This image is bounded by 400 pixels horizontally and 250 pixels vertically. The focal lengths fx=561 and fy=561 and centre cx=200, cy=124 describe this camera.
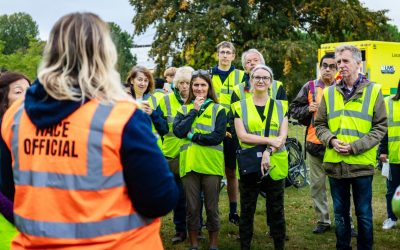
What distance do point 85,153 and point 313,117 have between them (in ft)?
15.7

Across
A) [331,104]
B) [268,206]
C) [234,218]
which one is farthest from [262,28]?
[331,104]

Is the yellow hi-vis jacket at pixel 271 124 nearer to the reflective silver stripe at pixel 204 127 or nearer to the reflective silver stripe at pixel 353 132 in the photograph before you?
the reflective silver stripe at pixel 204 127

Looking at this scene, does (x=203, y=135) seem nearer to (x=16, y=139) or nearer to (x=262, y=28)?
(x=16, y=139)

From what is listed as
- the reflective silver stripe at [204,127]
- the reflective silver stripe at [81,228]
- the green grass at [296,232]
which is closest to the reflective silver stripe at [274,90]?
the reflective silver stripe at [204,127]

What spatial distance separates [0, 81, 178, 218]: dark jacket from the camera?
2235 mm

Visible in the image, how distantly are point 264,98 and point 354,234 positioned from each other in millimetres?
2259

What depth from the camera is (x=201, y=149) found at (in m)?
6.20

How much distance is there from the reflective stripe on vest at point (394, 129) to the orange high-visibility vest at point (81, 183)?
200 inches

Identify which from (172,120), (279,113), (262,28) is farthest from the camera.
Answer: (262,28)

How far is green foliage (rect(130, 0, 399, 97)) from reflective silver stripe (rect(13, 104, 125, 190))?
28268 mm

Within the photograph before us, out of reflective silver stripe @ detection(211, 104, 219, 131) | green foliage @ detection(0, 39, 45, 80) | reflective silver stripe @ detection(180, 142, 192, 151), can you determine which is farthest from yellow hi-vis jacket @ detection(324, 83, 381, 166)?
green foliage @ detection(0, 39, 45, 80)

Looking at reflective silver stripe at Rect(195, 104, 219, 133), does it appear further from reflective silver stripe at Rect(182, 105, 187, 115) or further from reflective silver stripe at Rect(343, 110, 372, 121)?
reflective silver stripe at Rect(343, 110, 372, 121)

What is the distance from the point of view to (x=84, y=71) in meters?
2.25

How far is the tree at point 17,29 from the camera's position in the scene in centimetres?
9125
